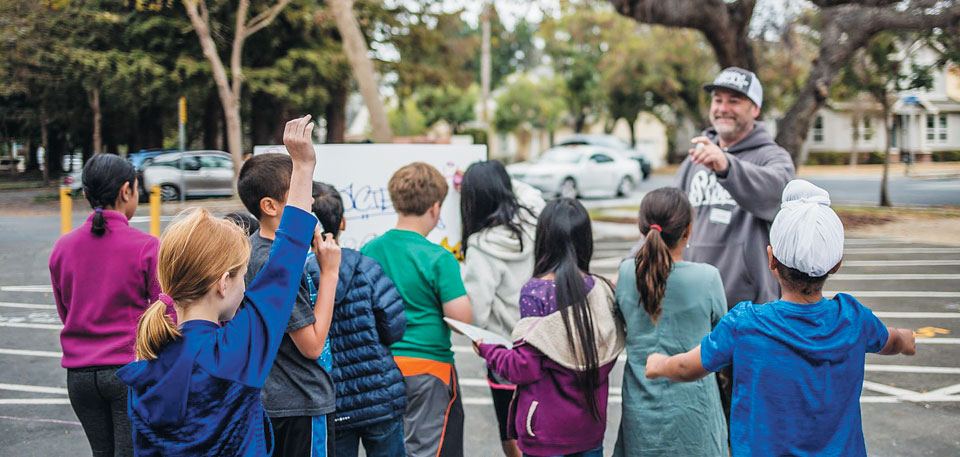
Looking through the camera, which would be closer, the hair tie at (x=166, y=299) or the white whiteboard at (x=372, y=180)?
the hair tie at (x=166, y=299)

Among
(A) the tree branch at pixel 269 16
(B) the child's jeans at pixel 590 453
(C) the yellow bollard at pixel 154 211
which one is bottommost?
(B) the child's jeans at pixel 590 453

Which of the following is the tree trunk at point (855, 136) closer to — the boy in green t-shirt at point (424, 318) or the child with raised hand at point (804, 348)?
the boy in green t-shirt at point (424, 318)

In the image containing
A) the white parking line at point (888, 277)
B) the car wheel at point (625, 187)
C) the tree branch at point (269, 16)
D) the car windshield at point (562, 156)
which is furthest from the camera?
the car wheel at point (625, 187)

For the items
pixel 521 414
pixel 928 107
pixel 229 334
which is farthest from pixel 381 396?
pixel 928 107

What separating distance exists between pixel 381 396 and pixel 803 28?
19.4 metres

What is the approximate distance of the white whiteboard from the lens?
→ 5309 mm

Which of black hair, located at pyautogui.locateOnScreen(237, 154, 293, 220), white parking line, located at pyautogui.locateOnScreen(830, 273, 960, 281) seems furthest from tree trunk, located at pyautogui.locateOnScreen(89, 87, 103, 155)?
white parking line, located at pyautogui.locateOnScreen(830, 273, 960, 281)

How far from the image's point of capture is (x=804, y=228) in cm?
210

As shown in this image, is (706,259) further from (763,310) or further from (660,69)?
(660,69)

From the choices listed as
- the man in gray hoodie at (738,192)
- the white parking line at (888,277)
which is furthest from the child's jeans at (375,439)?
the white parking line at (888,277)

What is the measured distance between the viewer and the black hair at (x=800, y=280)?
2.15 m

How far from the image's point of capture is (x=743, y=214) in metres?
3.77

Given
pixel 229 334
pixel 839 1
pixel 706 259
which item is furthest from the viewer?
pixel 839 1

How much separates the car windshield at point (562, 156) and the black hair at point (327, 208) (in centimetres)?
2020
